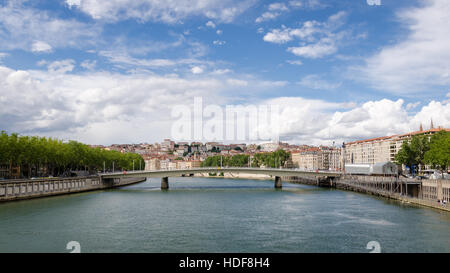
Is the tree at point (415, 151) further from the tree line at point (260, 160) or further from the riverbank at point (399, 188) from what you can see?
the tree line at point (260, 160)

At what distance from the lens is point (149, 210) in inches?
1335

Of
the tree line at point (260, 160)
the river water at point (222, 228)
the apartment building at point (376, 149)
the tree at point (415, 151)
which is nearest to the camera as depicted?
the river water at point (222, 228)

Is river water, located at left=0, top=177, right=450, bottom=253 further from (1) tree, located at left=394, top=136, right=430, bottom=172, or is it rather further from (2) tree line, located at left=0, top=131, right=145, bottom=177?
(1) tree, located at left=394, top=136, right=430, bottom=172

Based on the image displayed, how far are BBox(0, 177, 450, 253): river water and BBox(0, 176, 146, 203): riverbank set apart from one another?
2.34m

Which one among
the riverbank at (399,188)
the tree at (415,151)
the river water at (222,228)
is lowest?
the river water at (222,228)

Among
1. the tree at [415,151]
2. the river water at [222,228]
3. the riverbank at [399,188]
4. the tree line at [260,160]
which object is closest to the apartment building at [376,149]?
the tree line at [260,160]

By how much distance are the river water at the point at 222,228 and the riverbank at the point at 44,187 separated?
2343 mm

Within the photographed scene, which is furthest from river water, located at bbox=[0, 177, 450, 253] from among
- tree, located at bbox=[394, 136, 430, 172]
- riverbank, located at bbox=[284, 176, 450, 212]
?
tree, located at bbox=[394, 136, 430, 172]

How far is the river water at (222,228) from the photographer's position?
64.3 feet

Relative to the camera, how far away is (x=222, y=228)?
2453 centimetres

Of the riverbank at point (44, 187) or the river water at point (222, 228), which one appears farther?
the riverbank at point (44, 187)

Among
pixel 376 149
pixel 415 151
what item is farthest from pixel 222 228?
pixel 376 149
